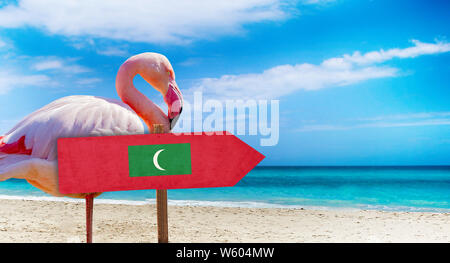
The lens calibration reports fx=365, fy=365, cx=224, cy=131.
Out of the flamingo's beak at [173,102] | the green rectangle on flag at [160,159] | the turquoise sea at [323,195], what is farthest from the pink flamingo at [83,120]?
the turquoise sea at [323,195]

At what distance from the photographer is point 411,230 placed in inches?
277

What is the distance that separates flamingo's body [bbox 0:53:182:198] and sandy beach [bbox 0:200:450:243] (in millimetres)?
3229

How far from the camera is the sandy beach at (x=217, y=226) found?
626 cm

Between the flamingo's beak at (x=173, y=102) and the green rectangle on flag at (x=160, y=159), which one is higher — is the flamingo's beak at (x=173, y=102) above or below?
above

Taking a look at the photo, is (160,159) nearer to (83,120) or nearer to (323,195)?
(83,120)

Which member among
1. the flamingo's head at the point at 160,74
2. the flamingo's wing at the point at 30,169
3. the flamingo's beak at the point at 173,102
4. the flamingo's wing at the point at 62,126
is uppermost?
the flamingo's head at the point at 160,74

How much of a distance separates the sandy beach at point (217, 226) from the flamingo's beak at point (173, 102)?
3.23 metres

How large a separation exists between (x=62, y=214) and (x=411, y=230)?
756cm

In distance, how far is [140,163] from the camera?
248 centimetres

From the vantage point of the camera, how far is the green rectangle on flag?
248 cm

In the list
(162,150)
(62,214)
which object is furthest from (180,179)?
(62,214)

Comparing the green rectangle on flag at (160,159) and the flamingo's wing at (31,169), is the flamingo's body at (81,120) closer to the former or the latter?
the flamingo's wing at (31,169)
